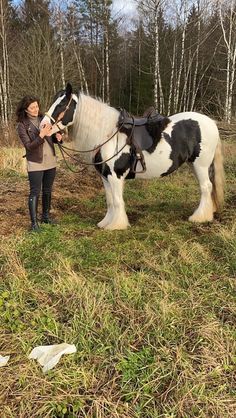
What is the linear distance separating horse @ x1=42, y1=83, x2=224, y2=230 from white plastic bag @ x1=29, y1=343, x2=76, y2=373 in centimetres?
237

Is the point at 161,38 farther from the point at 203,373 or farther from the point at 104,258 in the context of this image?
the point at 203,373

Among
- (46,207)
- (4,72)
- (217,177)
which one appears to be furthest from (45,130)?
(4,72)

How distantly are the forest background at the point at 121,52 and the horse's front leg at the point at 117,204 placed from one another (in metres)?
8.16

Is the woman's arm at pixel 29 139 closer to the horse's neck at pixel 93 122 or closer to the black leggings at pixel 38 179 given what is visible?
the black leggings at pixel 38 179

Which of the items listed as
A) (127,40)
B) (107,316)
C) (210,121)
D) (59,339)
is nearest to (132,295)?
(107,316)

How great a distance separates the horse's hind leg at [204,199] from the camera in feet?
16.2

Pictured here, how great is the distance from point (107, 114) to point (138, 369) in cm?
318

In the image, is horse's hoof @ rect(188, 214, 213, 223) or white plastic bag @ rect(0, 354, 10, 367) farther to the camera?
horse's hoof @ rect(188, 214, 213, 223)

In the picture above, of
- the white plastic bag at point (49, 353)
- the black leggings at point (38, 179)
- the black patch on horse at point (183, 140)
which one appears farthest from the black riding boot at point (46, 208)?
the white plastic bag at point (49, 353)

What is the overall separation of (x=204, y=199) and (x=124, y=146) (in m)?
1.43

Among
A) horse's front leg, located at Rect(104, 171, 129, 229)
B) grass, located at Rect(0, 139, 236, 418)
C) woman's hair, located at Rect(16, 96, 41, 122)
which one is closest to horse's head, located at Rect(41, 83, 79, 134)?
woman's hair, located at Rect(16, 96, 41, 122)

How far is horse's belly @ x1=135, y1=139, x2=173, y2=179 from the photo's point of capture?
4.58 meters

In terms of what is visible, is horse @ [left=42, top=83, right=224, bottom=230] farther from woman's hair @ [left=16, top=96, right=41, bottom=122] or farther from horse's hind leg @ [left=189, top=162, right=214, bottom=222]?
woman's hair @ [left=16, top=96, right=41, bottom=122]

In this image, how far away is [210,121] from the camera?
4891 millimetres
